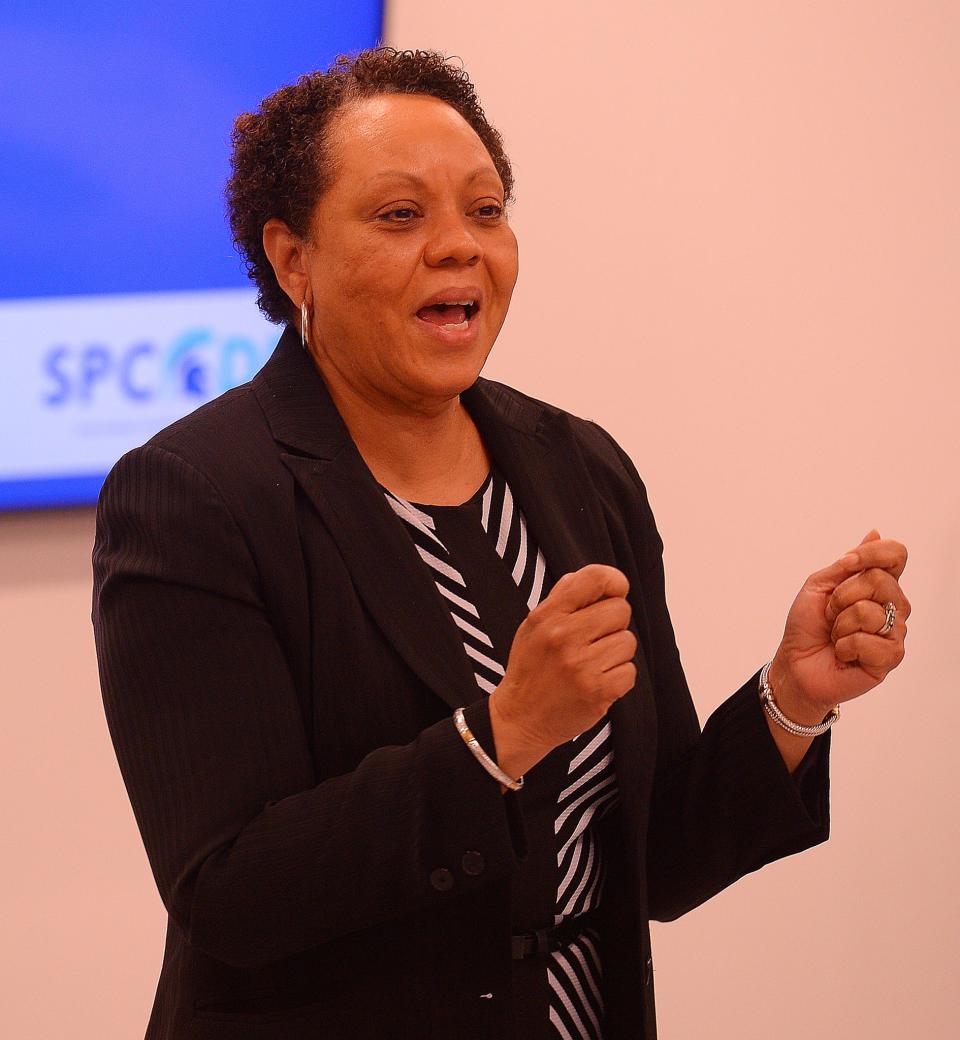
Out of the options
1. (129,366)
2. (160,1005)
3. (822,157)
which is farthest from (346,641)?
(822,157)

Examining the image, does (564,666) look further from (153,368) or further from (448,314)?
(153,368)

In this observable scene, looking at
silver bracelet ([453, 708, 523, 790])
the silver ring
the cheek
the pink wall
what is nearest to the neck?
the cheek

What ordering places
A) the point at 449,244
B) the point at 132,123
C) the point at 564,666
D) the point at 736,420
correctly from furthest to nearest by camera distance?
the point at 736,420
the point at 132,123
the point at 449,244
the point at 564,666

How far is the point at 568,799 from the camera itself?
134 cm

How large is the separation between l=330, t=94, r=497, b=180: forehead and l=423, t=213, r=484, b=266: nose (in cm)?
5

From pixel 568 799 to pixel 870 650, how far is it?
322 millimetres

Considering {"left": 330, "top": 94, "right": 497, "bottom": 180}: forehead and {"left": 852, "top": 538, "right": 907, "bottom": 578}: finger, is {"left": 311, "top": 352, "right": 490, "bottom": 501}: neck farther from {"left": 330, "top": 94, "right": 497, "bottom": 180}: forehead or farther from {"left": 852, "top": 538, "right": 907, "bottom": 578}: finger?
{"left": 852, "top": 538, "right": 907, "bottom": 578}: finger

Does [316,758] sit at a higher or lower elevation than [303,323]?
lower

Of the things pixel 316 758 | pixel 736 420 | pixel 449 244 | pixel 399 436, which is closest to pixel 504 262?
pixel 449 244

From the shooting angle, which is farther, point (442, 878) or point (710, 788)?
point (710, 788)

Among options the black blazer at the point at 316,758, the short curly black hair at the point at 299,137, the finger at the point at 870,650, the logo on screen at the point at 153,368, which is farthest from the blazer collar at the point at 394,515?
the logo on screen at the point at 153,368

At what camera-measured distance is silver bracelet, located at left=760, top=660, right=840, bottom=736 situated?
4.53ft

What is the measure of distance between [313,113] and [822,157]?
1369 mm

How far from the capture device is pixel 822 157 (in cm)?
249
